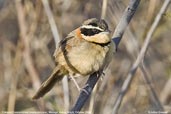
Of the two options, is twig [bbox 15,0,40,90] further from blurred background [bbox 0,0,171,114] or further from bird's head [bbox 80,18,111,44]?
bird's head [bbox 80,18,111,44]

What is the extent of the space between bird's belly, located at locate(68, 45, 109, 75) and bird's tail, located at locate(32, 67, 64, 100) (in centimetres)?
19

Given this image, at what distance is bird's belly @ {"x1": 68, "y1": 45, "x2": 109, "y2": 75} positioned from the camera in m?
3.64

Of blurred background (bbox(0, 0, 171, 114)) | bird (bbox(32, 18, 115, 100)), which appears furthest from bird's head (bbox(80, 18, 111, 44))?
blurred background (bbox(0, 0, 171, 114))

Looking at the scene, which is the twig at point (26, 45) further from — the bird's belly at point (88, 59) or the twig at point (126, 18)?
the twig at point (126, 18)

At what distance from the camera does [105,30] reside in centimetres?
355

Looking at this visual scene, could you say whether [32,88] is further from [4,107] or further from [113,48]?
[113,48]

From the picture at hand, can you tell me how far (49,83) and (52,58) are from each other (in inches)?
51.1

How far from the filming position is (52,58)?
5.17m

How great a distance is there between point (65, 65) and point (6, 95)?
63.6 inches

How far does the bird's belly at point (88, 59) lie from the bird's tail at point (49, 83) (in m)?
0.19

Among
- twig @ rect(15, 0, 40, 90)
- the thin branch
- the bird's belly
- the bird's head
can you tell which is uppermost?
the bird's head

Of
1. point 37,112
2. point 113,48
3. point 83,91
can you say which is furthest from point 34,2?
point 83,91

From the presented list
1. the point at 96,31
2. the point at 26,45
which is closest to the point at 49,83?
the point at 96,31

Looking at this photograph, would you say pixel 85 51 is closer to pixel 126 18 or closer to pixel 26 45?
pixel 126 18
